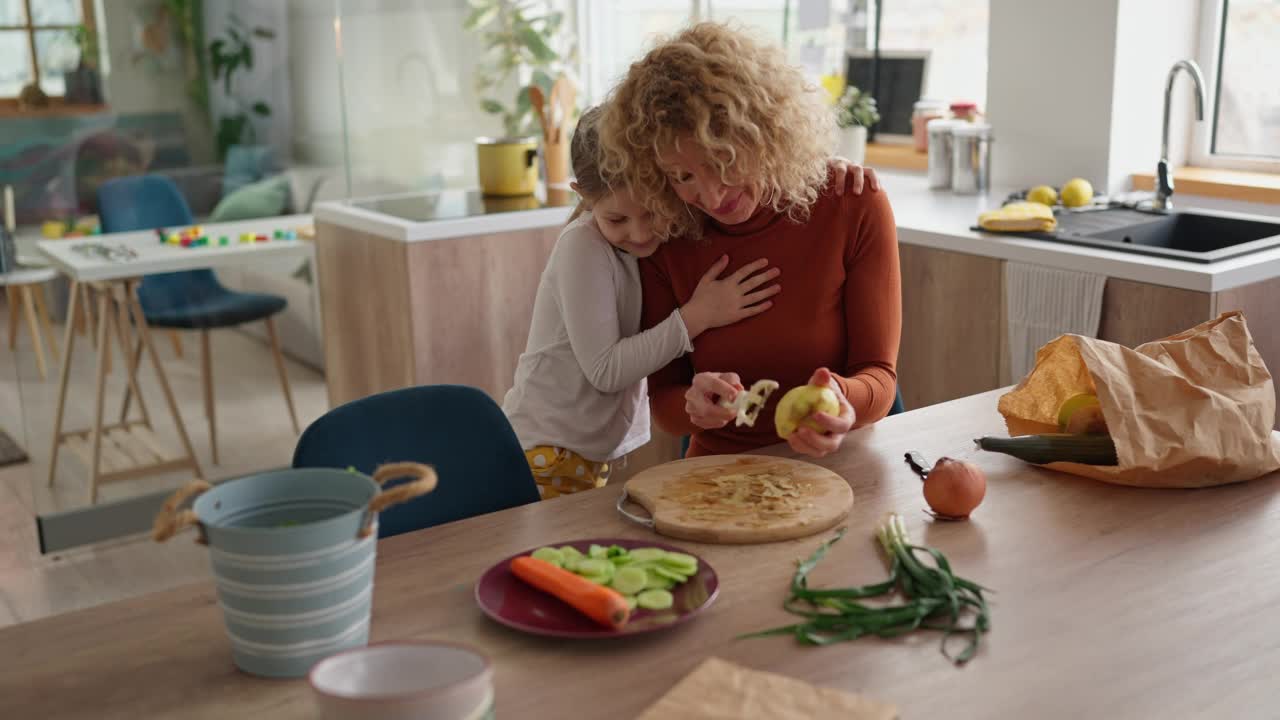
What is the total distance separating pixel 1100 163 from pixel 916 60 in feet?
3.44

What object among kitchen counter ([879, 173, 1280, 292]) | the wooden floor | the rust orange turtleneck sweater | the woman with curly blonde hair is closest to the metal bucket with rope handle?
the woman with curly blonde hair

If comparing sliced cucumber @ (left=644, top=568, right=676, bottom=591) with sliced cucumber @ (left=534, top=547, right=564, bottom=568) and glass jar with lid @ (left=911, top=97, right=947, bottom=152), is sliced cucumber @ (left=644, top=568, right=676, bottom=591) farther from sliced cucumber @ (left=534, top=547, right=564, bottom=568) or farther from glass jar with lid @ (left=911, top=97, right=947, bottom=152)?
glass jar with lid @ (left=911, top=97, right=947, bottom=152)

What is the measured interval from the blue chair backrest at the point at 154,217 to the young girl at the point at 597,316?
6.72 ft

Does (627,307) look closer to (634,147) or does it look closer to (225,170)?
(634,147)

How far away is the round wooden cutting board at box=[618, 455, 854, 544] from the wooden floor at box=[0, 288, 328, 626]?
191cm

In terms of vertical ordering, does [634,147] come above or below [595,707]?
above

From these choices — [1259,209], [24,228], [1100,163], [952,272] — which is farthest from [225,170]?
[1259,209]

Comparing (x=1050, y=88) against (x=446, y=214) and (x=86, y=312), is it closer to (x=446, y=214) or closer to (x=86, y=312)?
(x=446, y=214)

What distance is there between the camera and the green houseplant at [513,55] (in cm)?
367

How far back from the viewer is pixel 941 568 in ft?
3.89

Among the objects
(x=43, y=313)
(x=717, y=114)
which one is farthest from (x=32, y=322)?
(x=717, y=114)

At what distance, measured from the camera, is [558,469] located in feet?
6.17

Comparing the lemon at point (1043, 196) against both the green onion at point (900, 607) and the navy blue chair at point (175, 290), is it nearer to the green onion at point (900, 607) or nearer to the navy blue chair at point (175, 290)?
the green onion at point (900, 607)

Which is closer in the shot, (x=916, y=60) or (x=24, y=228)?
(x=24, y=228)
